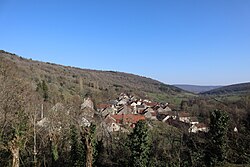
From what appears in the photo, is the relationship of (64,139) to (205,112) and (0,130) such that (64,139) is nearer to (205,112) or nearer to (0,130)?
(0,130)

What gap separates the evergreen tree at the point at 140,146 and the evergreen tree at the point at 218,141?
507cm

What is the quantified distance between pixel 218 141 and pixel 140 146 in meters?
5.99

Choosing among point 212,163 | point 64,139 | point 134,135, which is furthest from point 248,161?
point 64,139

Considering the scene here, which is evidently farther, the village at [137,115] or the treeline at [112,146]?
the village at [137,115]

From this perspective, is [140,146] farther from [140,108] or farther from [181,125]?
[140,108]

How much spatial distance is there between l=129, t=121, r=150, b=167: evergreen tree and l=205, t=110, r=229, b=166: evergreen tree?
5072mm

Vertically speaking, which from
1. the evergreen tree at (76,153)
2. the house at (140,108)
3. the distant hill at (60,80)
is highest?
the distant hill at (60,80)

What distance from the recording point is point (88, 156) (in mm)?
9289

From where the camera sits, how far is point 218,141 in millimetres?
18547

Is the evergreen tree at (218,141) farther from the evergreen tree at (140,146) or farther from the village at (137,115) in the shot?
the village at (137,115)

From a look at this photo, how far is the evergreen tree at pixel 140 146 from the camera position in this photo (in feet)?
52.3

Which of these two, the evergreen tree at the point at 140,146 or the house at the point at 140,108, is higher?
the evergreen tree at the point at 140,146

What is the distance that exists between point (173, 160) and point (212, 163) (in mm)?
3171

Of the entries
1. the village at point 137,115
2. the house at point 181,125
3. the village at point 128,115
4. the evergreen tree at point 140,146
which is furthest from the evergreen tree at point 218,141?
the village at point 137,115
